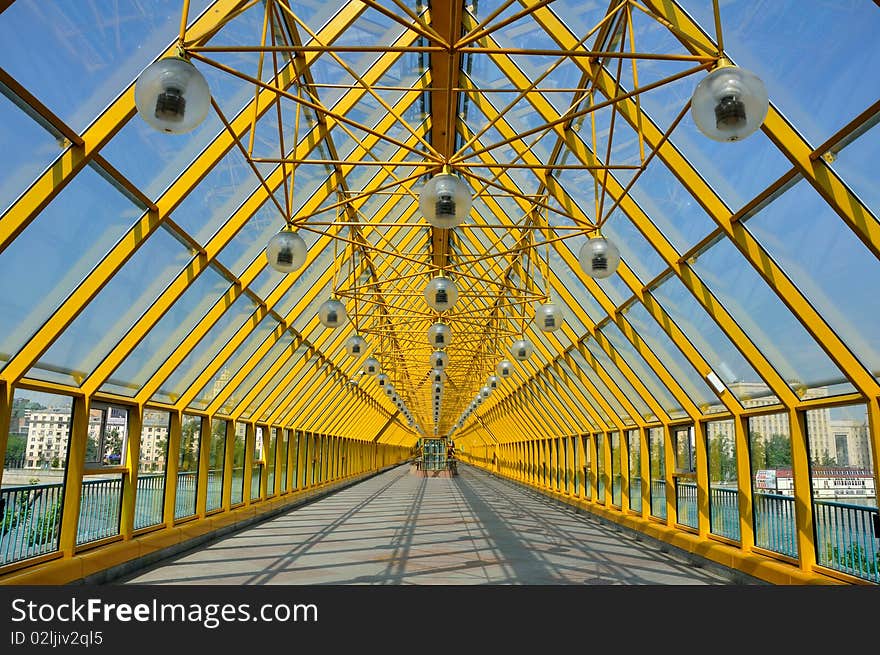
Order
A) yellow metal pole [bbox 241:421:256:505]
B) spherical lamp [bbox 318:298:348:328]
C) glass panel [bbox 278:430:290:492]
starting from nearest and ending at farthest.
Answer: spherical lamp [bbox 318:298:348:328], yellow metal pole [bbox 241:421:256:505], glass panel [bbox 278:430:290:492]

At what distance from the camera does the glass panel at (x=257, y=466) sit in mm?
23328

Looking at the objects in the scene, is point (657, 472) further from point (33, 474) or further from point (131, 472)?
point (33, 474)

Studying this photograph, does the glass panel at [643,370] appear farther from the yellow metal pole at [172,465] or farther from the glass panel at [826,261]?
the yellow metal pole at [172,465]

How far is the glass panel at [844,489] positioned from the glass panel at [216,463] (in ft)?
47.9

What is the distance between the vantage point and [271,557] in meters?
14.8

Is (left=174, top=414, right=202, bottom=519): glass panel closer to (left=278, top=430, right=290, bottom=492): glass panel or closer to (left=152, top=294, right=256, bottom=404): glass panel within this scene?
(left=152, top=294, right=256, bottom=404): glass panel

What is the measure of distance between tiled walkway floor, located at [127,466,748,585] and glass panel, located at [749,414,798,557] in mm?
1326

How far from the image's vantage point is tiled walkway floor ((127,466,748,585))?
1252cm

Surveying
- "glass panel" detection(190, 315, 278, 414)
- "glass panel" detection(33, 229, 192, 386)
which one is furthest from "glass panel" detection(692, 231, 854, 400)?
"glass panel" detection(190, 315, 278, 414)

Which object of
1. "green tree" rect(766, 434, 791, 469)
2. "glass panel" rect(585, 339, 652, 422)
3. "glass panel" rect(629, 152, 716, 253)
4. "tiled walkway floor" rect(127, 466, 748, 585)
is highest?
"glass panel" rect(629, 152, 716, 253)

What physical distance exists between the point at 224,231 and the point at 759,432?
37.3 ft

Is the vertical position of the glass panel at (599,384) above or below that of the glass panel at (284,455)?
above

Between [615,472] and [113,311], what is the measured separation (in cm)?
1691

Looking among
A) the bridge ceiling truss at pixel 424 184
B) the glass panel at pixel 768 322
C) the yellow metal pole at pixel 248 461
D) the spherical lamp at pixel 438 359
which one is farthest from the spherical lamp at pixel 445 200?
the yellow metal pole at pixel 248 461
